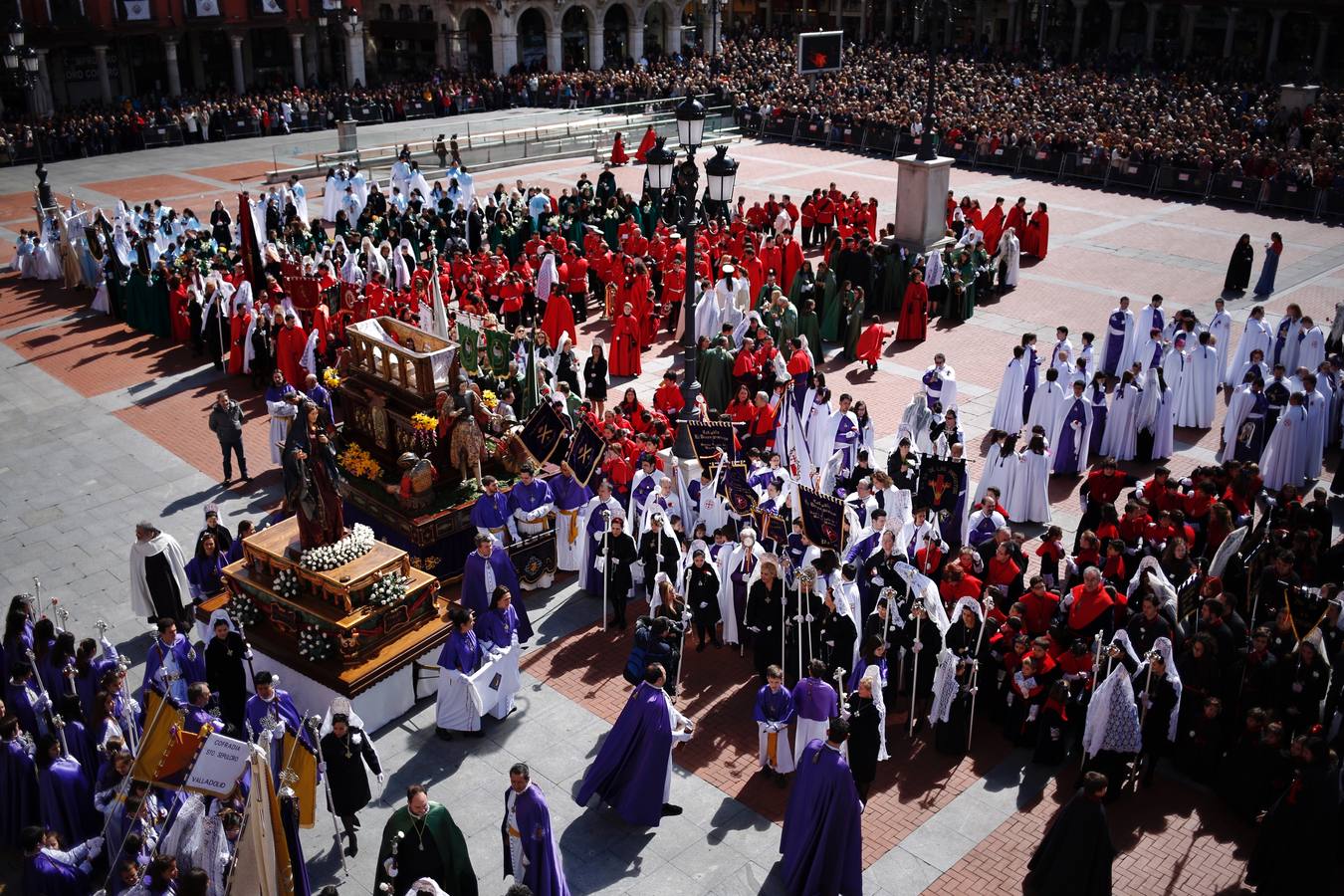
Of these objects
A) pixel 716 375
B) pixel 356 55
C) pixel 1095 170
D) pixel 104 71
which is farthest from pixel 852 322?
pixel 356 55

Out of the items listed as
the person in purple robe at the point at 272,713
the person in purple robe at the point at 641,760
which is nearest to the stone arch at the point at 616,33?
the person in purple robe at the point at 272,713

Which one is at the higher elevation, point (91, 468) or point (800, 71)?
point (800, 71)

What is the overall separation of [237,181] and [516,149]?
930cm

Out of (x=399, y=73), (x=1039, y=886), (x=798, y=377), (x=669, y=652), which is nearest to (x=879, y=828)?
(x=1039, y=886)

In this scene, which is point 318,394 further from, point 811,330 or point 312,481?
point 811,330

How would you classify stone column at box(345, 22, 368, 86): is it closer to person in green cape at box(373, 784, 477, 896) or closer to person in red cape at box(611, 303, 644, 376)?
person in red cape at box(611, 303, 644, 376)

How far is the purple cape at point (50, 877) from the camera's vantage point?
8297 millimetres

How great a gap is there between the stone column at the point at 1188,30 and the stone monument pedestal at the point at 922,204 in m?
34.7

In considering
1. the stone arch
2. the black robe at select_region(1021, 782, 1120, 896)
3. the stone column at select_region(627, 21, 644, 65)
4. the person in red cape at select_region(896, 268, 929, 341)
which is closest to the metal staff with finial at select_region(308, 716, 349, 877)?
the black robe at select_region(1021, 782, 1120, 896)

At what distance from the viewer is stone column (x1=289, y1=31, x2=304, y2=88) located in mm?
52250

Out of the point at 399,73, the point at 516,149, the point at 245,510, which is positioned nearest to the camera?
the point at 245,510

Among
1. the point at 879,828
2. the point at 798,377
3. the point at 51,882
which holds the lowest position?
the point at 879,828

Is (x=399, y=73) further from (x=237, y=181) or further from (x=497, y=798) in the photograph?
(x=497, y=798)

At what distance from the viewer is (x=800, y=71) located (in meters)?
46.2
